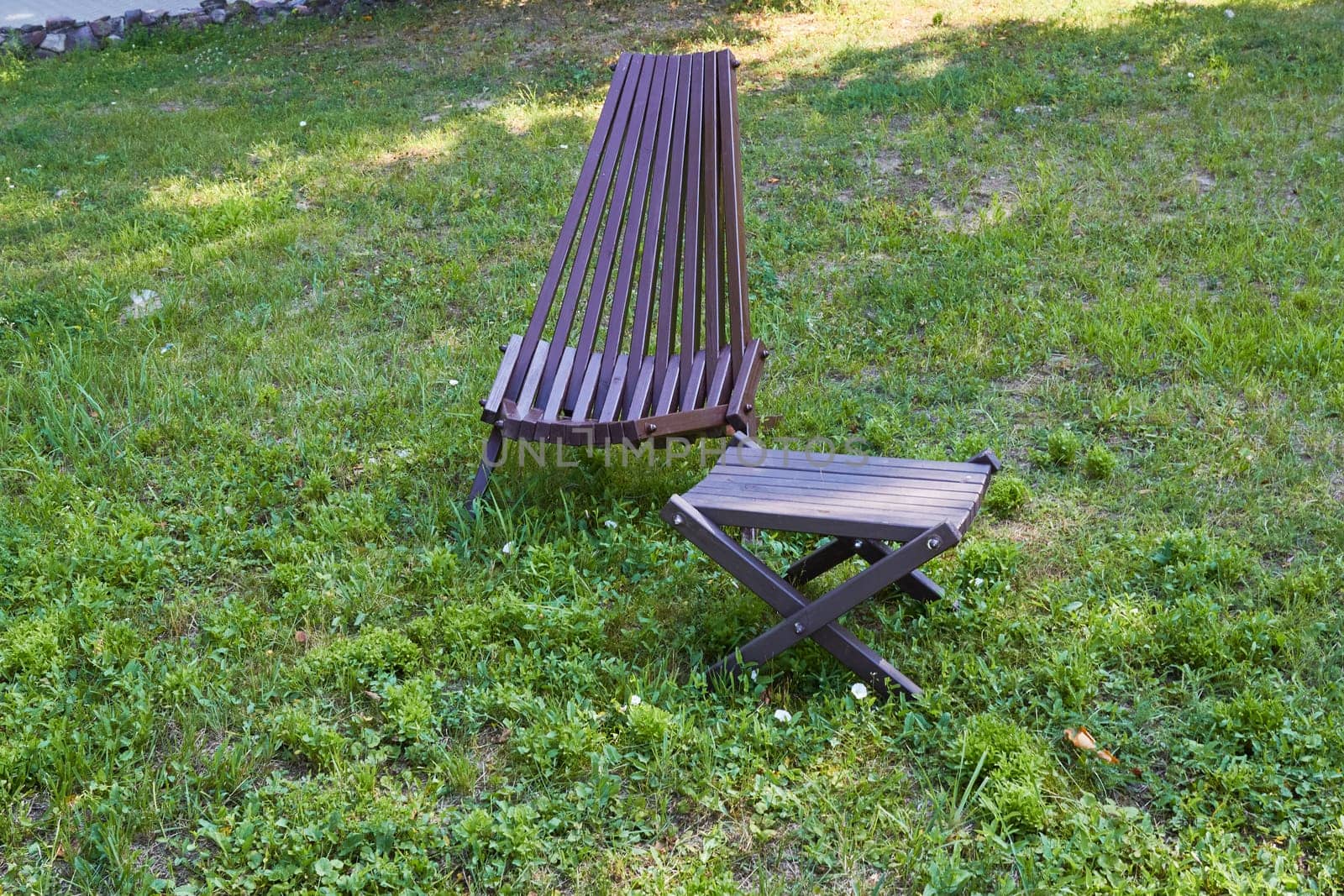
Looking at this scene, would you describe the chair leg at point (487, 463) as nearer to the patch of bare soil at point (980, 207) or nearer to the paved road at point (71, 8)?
the patch of bare soil at point (980, 207)

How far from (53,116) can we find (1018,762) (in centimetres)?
902

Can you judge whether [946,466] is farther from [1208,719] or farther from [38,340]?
[38,340]

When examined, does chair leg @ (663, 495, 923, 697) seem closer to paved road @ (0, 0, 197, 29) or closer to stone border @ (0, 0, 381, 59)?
stone border @ (0, 0, 381, 59)

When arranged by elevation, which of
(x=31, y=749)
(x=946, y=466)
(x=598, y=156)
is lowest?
(x=31, y=749)

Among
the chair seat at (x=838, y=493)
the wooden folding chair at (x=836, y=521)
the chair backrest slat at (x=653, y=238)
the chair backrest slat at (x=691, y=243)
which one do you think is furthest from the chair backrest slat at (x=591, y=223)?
the wooden folding chair at (x=836, y=521)

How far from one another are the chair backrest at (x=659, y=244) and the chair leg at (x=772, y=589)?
87 centimetres

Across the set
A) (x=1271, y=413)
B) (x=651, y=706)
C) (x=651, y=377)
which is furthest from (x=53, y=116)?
(x=1271, y=413)

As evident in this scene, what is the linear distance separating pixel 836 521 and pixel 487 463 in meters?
1.40

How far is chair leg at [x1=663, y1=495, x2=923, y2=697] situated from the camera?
9.17 ft

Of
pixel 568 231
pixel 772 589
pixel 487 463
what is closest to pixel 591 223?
pixel 568 231

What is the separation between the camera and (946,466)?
3.14 metres

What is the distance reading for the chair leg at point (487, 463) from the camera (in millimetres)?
3645

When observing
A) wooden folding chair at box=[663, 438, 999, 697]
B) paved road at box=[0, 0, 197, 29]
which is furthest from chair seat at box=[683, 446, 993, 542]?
paved road at box=[0, 0, 197, 29]

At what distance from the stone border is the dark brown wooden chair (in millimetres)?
8643
